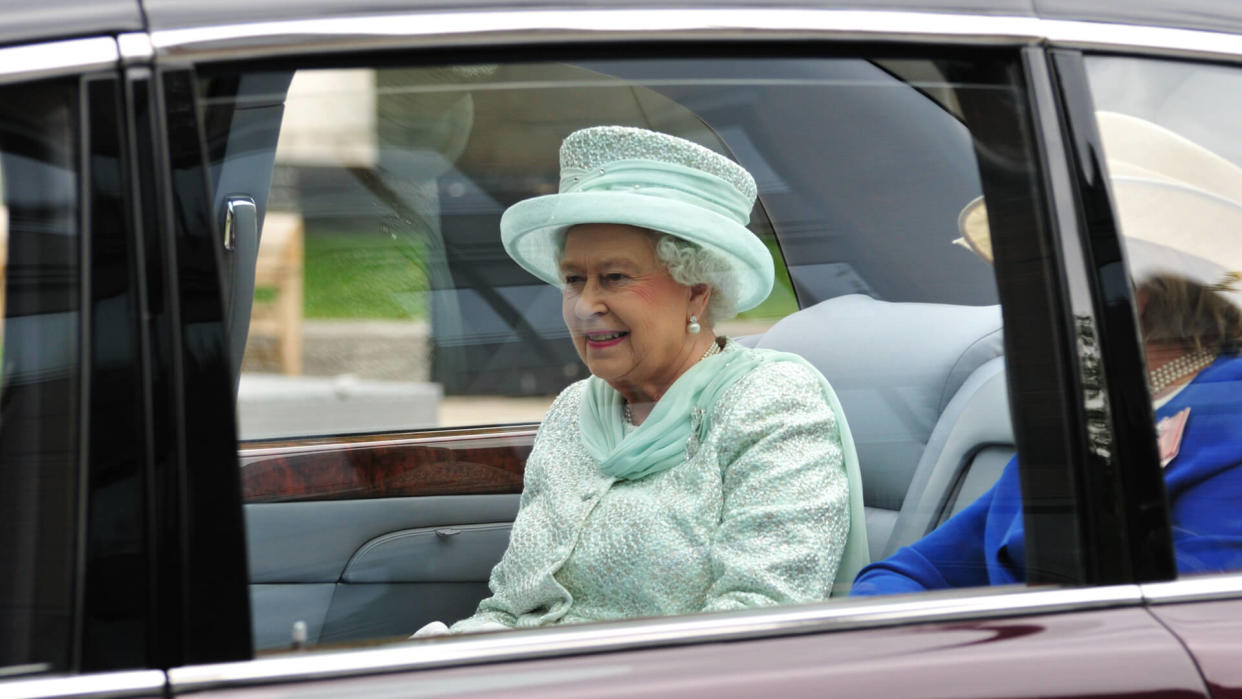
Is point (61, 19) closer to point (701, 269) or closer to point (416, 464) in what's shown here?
point (701, 269)

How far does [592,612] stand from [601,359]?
0.43 meters

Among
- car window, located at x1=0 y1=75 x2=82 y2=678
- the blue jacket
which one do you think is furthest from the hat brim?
car window, located at x1=0 y1=75 x2=82 y2=678

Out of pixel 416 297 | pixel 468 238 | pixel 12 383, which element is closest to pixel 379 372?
pixel 416 297

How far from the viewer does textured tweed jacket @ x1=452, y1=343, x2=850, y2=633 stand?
1.85 meters

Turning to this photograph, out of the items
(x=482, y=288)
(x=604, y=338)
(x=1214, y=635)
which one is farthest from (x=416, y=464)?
(x=1214, y=635)

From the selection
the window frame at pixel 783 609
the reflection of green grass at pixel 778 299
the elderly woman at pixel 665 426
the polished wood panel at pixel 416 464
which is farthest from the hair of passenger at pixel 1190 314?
the polished wood panel at pixel 416 464

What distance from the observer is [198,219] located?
3.96 feet

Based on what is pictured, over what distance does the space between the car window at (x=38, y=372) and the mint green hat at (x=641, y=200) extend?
2.92 ft

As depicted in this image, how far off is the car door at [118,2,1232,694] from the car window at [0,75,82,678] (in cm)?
13

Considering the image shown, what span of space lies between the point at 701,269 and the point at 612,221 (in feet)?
0.58

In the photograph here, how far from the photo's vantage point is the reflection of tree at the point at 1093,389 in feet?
4.42

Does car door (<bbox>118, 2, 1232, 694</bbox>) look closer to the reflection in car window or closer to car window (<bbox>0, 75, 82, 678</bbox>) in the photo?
the reflection in car window

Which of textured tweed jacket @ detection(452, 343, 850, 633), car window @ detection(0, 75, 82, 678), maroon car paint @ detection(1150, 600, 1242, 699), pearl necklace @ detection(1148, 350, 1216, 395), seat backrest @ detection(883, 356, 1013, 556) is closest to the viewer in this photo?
car window @ detection(0, 75, 82, 678)

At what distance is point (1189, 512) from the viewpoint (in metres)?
1.44
